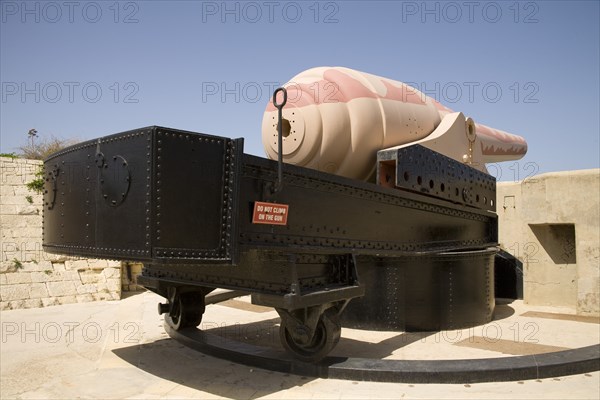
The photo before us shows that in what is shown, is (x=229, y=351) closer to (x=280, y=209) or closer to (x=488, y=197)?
Answer: (x=280, y=209)

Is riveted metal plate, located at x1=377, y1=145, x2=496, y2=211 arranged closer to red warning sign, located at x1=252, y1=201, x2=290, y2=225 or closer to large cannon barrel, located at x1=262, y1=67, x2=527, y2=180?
large cannon barrel, located at x1=262, y1=67, x2=527, y2=180

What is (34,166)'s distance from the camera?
34.2ft

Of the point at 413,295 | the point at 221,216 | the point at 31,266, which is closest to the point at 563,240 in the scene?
the point at 413,295

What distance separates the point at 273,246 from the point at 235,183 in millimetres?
700

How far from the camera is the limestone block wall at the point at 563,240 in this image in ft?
28.2

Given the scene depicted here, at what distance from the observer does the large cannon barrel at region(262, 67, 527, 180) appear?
18.1ft

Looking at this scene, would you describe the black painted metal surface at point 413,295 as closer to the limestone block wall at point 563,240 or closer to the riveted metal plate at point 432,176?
the riveted metal plate at point 432,176

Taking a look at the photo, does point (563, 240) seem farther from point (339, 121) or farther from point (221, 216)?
point (221, 216)

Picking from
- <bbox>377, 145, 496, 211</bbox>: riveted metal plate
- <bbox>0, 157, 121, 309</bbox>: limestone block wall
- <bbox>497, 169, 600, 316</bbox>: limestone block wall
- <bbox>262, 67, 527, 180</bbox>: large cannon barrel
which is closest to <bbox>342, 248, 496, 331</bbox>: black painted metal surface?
<bbox>377, 145, 496, 211</bbox>: riveted metal plate

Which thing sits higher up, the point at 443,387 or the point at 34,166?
the point at 34,166

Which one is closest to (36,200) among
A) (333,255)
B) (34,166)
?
(34,166)

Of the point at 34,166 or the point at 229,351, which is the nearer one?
the point at 229,351

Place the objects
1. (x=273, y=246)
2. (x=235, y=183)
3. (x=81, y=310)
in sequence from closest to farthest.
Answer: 1. (x=235, y=183)
2. (x=273, y=246)
3. (x=81, y=310)

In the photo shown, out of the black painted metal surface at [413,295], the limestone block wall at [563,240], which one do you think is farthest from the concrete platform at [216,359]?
the limestone block wall at [563,240]
